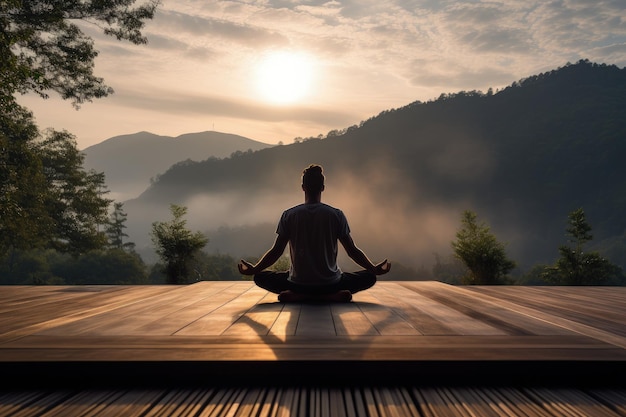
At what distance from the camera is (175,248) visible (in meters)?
10.9

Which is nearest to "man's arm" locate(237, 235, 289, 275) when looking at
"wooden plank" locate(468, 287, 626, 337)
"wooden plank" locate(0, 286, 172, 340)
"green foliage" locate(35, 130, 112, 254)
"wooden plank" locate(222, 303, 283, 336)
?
"wooden plank" locate(222, 303, 283, 336)


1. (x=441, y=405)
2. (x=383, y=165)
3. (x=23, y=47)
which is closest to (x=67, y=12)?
(x=23, y=47)

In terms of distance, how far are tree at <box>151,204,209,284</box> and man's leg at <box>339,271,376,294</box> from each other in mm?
7147

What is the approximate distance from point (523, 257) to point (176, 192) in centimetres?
9198

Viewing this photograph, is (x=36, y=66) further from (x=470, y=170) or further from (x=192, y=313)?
(x=470, y=170)

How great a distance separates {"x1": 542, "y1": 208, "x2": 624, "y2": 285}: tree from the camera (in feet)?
47.5

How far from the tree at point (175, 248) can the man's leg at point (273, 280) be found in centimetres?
687

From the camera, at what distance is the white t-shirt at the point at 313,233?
4.14 m

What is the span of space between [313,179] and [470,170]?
278ft

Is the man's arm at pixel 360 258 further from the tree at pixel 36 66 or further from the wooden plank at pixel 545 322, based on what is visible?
the tree at pixel 36 66

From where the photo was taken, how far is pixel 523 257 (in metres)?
71.5

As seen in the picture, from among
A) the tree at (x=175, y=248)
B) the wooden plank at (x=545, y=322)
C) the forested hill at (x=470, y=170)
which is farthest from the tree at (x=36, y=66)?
the forested hill at (x=470, y=170)

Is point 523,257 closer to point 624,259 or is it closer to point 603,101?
point 624,259

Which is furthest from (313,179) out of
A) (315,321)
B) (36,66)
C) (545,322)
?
(36,66)
